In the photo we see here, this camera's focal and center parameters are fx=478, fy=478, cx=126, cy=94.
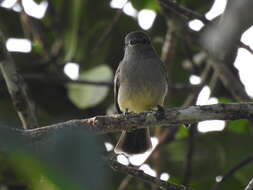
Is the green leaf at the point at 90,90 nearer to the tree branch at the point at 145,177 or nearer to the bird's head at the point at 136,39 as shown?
the bird's head at the point at 136,39

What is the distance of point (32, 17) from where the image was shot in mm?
4488

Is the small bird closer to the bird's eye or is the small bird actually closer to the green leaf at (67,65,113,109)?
the bird's eye

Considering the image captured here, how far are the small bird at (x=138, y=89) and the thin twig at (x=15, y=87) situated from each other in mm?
940

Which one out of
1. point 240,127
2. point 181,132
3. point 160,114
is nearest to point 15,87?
point 160,114

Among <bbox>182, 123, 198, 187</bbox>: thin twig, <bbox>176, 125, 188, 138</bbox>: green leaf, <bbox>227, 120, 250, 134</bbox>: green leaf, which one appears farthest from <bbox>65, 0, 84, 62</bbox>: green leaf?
<bbox>227, 120, 250, 134</bbox>: green leaf

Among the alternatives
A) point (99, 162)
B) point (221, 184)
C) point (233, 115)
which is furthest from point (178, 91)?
point (99, 162)

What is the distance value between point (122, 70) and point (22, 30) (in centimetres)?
121

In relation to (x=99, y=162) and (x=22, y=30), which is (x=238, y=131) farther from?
(x=99, y=162)

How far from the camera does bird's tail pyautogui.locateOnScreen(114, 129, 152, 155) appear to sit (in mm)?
3943

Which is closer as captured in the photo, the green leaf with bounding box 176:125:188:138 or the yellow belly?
the yellow belly

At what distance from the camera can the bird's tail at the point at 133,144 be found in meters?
3.94

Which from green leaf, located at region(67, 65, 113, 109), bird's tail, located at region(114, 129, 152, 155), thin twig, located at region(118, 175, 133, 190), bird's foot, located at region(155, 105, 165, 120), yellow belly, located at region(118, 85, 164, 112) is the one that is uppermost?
green leaf, located at region(67, 65, 113, 109)

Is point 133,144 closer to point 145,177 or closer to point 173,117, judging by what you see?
point 173,117

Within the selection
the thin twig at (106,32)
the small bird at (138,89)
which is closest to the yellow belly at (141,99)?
the small bird at (138,89)
